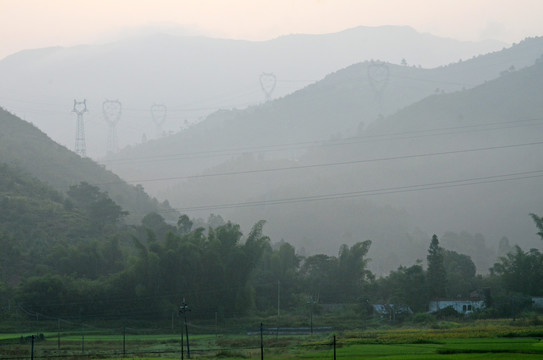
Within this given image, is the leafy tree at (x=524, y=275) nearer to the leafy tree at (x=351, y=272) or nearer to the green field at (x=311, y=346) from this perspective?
the leafy tree at (x=351, y=272)

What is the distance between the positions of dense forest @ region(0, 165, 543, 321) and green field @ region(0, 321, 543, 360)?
994 cm

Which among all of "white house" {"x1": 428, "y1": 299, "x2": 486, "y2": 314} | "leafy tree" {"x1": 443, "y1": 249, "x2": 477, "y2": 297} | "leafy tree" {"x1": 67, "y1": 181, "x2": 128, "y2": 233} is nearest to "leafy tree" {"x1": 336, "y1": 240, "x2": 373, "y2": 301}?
"leafy tree" {"x1": 443, "y1": 249, "x2": 477, "y2": 297}

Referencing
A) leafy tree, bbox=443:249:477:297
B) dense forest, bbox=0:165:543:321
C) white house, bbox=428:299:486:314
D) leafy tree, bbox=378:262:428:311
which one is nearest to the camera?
dense forest, bbox=0:165:543:321

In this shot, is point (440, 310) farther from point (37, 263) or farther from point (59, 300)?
point (37, 263)

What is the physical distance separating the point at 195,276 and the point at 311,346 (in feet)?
99.3

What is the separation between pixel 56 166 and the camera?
12694 cm

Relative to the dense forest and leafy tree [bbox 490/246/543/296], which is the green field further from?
leafy tree [bbox 490/246/543/296]

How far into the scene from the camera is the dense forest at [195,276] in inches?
2766

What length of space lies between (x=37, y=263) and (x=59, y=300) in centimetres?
1368

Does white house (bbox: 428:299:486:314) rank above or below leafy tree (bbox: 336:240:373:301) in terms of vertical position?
below

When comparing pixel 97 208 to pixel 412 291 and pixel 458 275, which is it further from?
pixel 458 275

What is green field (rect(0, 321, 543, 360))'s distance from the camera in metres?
40.2

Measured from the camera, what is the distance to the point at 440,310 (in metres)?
72.0

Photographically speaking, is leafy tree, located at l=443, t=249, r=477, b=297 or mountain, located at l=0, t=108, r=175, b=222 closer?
leafy tree, located at l=443, t=249, r=477, b=297
